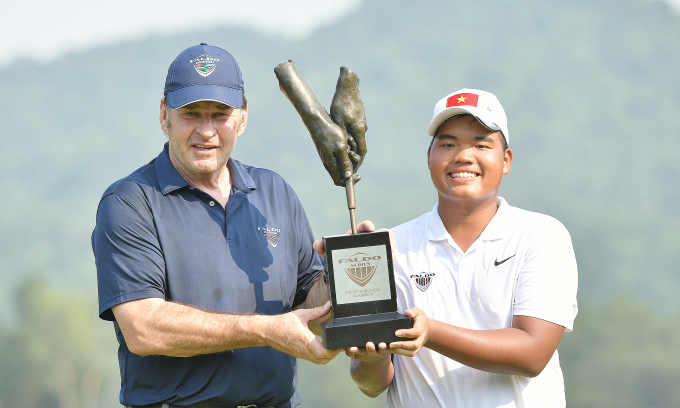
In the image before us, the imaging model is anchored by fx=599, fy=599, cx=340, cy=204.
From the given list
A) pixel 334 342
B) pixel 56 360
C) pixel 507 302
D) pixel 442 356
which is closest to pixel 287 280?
pixel 334 342

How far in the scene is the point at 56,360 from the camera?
805 centimetres

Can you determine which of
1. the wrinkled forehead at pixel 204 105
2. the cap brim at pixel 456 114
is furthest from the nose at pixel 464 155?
the wrinkled forehead at pixel 204 105

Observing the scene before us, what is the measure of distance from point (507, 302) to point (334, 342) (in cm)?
70

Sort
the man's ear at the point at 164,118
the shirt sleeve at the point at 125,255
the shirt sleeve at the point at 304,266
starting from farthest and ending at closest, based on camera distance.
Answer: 1. the shirt sleeve at the point at 304,266
2. the man's ear at the point at 164,118
3. the shirt sleeve at the point at 125,255

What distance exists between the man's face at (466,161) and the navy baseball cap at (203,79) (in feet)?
3.06

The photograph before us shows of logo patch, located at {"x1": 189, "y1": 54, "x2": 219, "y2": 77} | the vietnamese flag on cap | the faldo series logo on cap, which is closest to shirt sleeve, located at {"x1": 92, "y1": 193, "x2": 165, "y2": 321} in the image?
logo patch, located at {"x1": 189, "y1": 54, "x2": 219, "y2": 77}

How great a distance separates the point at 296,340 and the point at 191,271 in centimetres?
55

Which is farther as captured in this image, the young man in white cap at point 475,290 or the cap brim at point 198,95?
the cap brim at point 198,95

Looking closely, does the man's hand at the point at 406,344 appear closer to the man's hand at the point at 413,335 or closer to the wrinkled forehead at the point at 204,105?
the man's hand at the point at 413,335

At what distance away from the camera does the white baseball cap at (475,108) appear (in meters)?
2.47

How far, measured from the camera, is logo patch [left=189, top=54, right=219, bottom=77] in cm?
264

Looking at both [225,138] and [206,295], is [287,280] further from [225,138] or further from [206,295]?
[225,138]

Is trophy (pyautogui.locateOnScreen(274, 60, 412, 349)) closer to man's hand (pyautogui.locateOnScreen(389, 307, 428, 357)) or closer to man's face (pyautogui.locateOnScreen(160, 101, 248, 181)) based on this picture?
man's hand (pyautogui.locateOnScreen(389, 307, 428, 357))

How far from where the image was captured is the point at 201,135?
263 centimetres
